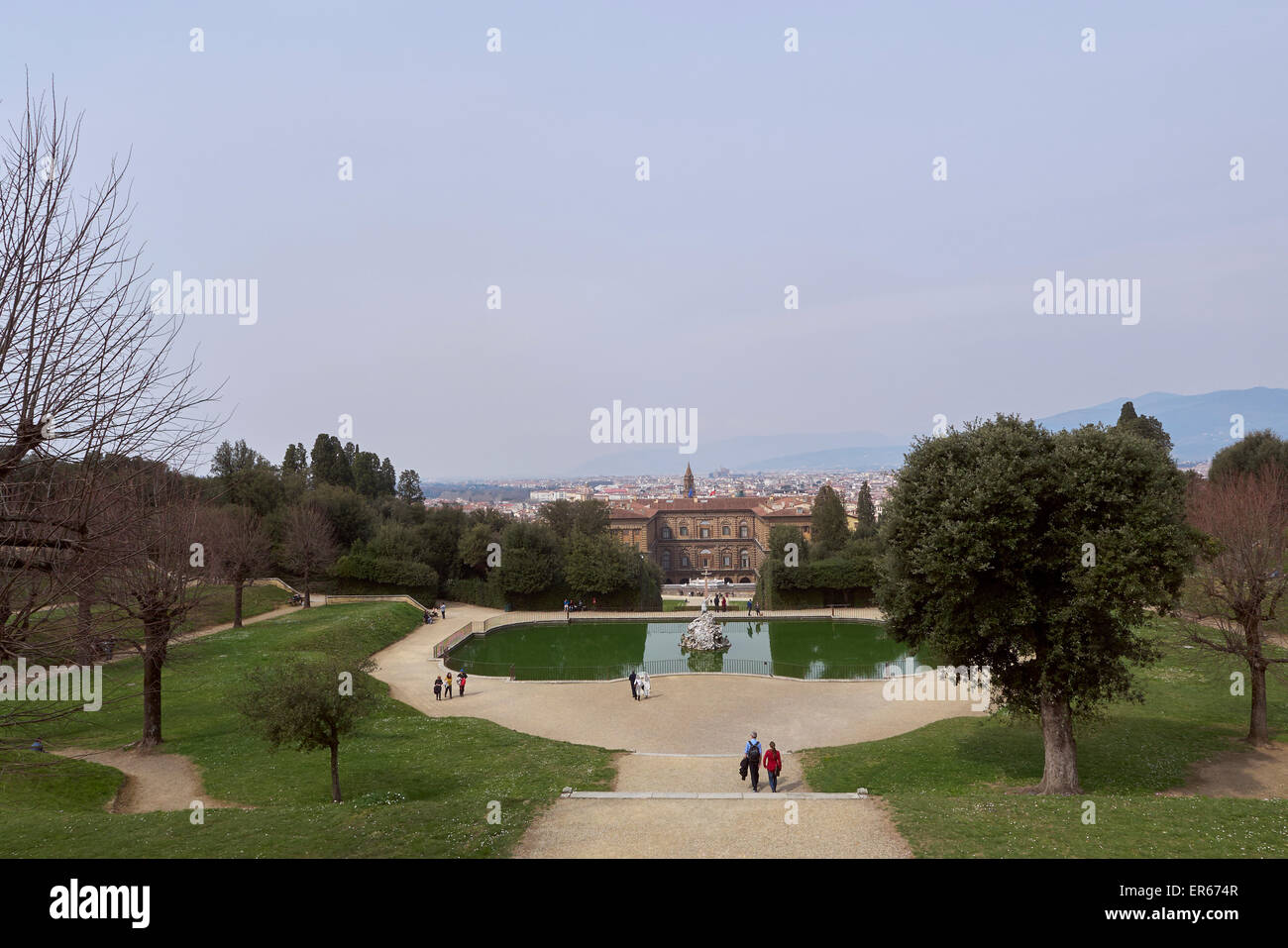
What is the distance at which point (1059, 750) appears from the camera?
16.8 m

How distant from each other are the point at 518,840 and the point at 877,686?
20974mm

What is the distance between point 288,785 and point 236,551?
71.2 ft

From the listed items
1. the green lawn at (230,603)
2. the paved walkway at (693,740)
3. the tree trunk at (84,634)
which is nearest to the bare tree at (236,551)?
the green lawn at (230,603)

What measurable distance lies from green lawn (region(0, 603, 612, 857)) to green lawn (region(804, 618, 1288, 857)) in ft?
23.6

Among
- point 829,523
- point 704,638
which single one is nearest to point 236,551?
point 704,638

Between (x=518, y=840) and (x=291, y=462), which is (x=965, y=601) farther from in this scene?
(x=291, y=462)

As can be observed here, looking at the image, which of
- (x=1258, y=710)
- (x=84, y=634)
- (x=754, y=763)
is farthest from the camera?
(x=1258, y=710)

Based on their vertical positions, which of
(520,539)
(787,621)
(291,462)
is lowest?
(787,621)

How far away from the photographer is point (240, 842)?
13117mm

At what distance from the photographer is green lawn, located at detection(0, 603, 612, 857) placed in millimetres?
13102

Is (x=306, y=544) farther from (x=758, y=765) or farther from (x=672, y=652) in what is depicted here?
(x=758, y=765)

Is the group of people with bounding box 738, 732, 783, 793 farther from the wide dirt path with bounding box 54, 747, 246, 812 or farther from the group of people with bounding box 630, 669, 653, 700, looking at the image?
the wide dirt path with bounding box 54, 747, 246, 812

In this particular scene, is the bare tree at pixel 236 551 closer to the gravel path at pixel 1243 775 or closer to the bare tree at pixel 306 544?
the bare tree at pixel 306 544
